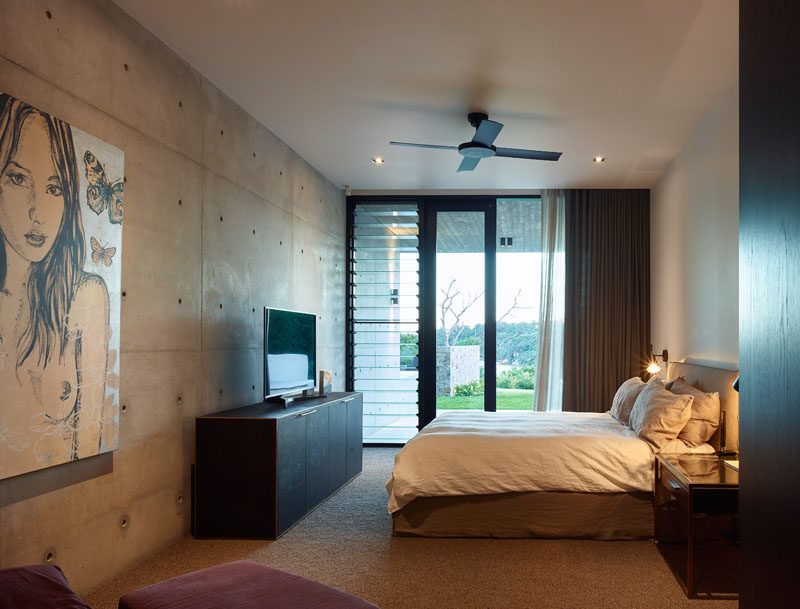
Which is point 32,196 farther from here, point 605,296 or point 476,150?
point 605,296

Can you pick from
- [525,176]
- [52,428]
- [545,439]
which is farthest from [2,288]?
[525,176]

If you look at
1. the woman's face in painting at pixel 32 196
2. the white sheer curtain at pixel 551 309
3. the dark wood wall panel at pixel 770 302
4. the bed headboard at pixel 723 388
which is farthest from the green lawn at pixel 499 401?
the dark wood wall panel at pixel 770 302

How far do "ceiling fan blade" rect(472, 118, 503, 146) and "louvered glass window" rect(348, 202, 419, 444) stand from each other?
283cm

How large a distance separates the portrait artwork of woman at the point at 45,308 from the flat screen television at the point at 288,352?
1.46 meters

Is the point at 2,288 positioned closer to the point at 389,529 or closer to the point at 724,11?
the point at 389,529

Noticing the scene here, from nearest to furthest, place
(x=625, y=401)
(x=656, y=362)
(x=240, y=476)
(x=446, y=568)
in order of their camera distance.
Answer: (x=446, y=568), (x=240, y=476), (x=625, y=401), (x=656, y=362)

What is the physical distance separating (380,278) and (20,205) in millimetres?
5208

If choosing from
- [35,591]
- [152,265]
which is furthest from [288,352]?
[35,591]

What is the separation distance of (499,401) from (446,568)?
4599 mm

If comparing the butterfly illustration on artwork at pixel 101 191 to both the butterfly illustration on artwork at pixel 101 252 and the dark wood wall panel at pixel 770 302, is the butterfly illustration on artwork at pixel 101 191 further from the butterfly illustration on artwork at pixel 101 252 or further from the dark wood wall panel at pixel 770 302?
the dark wood wall panel at pixel 770 302

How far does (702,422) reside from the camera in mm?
4094

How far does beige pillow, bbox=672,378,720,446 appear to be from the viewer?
4074 millimetres

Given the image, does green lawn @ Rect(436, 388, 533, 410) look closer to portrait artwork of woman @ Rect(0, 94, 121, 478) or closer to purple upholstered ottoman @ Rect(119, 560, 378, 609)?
portrait artwork of woman @ Rect(0, 94, 121, 478)

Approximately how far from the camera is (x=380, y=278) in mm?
7641
